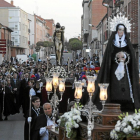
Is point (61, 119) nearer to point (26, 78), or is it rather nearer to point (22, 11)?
point (26, 78)

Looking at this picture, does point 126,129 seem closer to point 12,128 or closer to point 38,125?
point 38,125

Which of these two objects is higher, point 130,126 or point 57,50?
point 57,50

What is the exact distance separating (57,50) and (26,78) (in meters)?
2.28

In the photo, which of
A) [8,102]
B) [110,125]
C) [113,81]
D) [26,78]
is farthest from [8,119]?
[110,125]

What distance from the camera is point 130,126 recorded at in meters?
6.80

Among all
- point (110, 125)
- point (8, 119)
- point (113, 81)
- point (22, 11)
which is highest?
point (22, 11)

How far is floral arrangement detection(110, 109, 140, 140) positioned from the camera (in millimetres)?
6777

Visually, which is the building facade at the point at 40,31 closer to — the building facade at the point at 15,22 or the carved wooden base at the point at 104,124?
the building facade at the point at 15,22

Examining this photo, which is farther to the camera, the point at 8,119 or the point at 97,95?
the point at 8,119

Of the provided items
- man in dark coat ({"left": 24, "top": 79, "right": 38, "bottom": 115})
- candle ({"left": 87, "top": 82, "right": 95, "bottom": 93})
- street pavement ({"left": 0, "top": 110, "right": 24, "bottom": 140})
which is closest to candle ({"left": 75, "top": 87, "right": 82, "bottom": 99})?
candle ({"left": 87, "top": 82, "right": 95, "bottom": 93})

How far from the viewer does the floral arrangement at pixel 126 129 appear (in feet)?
22.2

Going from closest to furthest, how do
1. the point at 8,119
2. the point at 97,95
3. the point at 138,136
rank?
the point at 138,136 < the point at 97,95 < the point at 8,119

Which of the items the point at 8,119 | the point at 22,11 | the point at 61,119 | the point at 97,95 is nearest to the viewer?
the point at 61,119

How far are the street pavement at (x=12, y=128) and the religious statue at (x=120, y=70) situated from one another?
5897 mm
